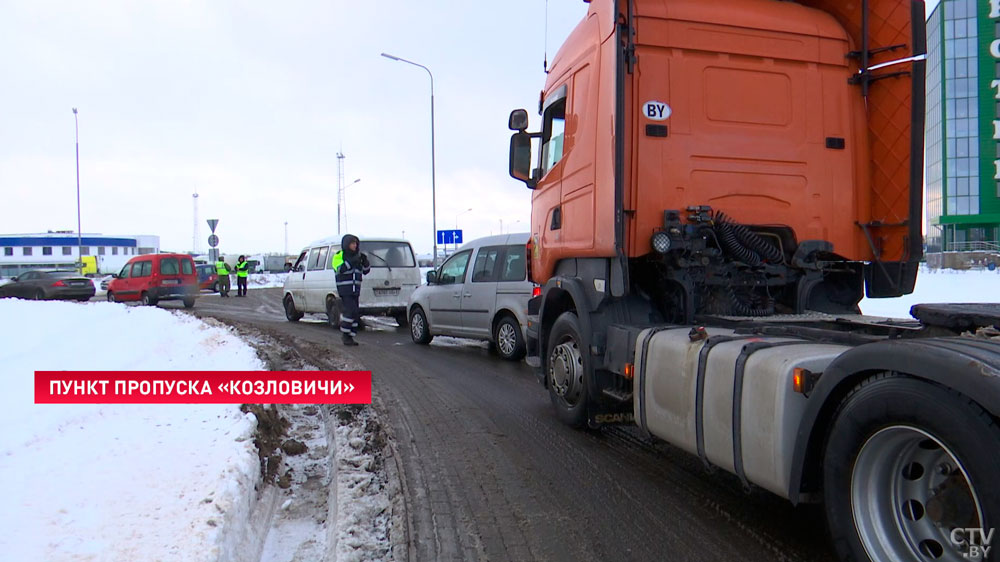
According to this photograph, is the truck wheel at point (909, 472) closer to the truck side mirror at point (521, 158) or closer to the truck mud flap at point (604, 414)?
the truck mud flap at point (604, 414)

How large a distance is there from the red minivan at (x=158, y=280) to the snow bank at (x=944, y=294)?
19.2 metres

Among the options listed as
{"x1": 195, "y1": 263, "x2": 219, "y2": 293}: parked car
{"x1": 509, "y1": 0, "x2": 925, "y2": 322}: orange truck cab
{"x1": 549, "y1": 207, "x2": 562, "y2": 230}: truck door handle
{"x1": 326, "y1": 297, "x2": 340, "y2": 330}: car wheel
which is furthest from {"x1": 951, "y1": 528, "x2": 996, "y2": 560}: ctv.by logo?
{"x1": 195, "y1": 263, "x2": 219, "y2": 293}: parked car

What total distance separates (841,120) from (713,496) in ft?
9.78

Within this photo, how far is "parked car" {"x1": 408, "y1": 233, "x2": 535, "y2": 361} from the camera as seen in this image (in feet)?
30.9

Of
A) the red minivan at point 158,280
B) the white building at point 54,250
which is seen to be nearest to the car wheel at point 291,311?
the red minivan at point 158,280

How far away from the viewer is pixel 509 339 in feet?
31.1

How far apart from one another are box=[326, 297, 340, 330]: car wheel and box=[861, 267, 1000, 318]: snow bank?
9.75 meters

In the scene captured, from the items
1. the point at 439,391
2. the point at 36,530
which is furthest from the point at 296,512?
the point at 439,391

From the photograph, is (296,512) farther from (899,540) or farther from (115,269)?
(115,269)

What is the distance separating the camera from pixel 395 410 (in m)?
6.20

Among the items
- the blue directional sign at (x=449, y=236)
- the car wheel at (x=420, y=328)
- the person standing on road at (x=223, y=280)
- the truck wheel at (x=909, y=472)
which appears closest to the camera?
the truck wheel at (x=909, y=472)

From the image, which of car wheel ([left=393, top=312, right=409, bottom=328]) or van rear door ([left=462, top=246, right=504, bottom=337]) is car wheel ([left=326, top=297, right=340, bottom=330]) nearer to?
car wheel ([left=393, top=312, right=409, bottom=328])

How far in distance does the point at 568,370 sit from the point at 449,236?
22.2 meters

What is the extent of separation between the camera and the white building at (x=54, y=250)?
7419cm
